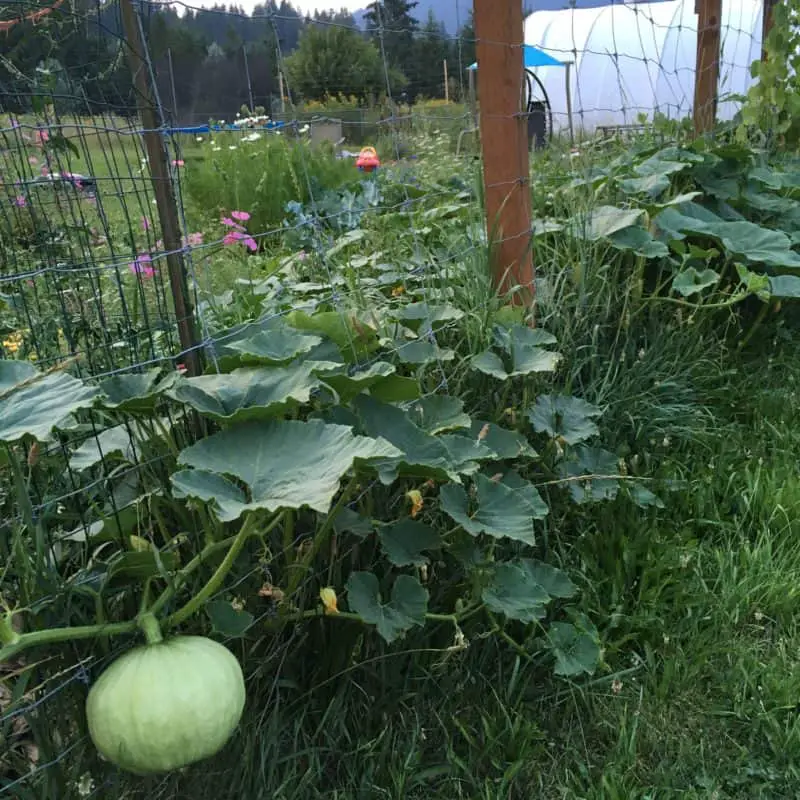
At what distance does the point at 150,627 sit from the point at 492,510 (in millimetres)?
704

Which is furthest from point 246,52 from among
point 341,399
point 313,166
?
point 313,166

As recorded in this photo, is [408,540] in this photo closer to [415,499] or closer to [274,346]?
[415,499]

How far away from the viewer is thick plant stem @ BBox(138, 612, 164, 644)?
123 centimetres

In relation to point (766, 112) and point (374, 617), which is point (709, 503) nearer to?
point (374, 617)

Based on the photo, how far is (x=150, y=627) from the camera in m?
1.23

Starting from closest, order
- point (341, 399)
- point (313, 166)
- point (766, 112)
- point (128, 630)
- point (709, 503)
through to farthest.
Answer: point (128, 630) < point (341, 399) < point (709, 503) < point (766, 112) < point (313, 166)

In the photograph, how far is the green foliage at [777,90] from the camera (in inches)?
155

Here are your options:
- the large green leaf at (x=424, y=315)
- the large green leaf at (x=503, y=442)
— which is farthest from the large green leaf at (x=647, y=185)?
the large green leaf at (x=503, y=442)

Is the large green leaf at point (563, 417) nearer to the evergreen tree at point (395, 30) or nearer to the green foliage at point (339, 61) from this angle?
the evergreen tree at point (395, 30)

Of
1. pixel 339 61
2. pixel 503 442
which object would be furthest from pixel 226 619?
pixel 339 61

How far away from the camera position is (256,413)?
131 cm

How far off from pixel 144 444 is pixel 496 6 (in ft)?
4.95

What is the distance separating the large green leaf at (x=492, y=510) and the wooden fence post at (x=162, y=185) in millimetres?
583

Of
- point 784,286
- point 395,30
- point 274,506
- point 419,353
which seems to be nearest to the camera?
point 274,506
